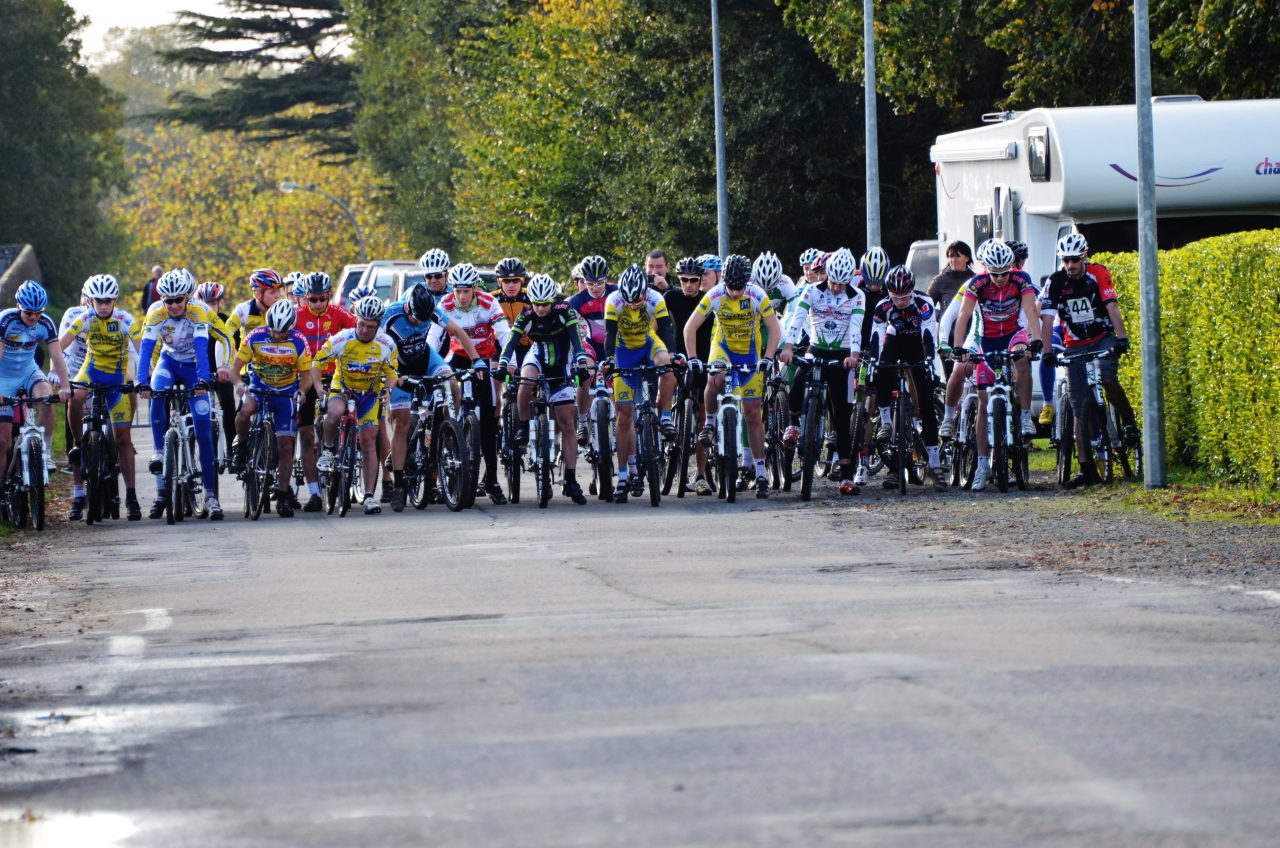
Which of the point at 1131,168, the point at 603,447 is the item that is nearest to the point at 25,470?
the point at 603,447

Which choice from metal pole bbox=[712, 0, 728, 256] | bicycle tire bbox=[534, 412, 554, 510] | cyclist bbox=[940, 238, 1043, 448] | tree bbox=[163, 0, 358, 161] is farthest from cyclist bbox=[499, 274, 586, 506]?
tree bbox=[163, 0, 358, 161]

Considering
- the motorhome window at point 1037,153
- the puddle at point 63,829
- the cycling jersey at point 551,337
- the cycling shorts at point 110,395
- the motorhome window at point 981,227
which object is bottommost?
the puddle at point 63,829

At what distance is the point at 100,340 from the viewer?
63.2 feet

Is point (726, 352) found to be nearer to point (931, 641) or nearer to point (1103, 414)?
point (1103, 414)

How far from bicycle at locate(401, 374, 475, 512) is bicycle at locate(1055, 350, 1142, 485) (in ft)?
15.1

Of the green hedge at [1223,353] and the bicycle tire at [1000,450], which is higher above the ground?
the green hedge at [1223,353]

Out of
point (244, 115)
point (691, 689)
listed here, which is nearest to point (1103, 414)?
point (691, 689)

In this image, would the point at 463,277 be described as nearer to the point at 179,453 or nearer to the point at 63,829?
the point at 179,453

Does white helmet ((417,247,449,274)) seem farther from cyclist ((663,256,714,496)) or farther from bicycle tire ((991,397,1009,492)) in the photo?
bicycle tire ((991,397,1009,492))

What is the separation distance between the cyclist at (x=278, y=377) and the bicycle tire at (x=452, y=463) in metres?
1.17

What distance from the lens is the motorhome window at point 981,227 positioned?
79.2 ft

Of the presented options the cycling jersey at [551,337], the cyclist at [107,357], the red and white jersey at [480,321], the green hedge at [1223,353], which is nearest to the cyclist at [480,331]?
the red and white jersey at [480,321]

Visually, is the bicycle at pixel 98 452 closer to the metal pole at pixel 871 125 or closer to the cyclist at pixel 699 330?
the cyclist at pixel 699 330

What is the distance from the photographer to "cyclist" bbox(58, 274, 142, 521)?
19.3 m
